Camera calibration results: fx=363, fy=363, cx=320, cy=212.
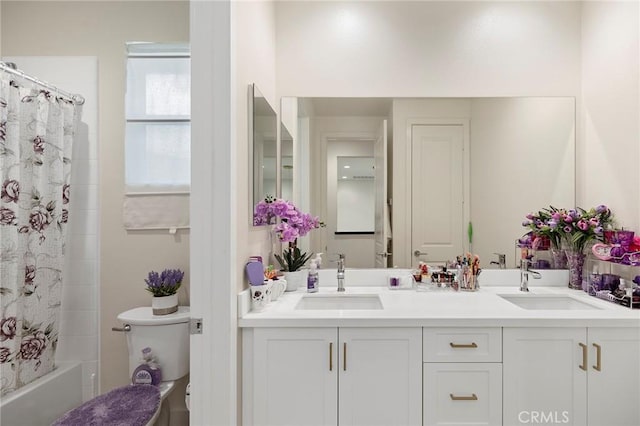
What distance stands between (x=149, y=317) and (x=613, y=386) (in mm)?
2152

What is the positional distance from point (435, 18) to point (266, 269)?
69.8 inches

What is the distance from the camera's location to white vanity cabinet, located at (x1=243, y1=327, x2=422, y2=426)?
1.43 metres

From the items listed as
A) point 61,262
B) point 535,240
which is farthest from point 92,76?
point 535,240

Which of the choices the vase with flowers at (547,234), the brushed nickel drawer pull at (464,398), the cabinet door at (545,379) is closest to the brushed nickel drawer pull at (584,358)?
the cabinet door at (545,379)

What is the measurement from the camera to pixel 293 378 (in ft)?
4.72

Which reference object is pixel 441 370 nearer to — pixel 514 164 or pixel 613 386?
pixel 613 386

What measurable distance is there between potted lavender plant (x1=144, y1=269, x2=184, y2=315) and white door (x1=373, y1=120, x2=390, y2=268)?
116cm

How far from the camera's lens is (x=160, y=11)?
2178mm

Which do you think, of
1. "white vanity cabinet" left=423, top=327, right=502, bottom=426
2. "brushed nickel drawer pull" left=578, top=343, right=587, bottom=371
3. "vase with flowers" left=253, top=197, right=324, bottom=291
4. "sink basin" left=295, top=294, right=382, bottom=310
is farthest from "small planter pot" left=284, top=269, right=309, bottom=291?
"brushed nickel drawer pull" left=578, top=343, right=587, bottom=371

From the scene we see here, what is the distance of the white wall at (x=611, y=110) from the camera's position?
1736mm

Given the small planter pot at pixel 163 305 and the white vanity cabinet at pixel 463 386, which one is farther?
the small planter pot at pixel 163 305

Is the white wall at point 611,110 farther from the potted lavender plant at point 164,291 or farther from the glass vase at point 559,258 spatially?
the potted lavender plant at point 164,291

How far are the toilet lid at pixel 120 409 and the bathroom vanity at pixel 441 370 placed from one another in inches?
20.6

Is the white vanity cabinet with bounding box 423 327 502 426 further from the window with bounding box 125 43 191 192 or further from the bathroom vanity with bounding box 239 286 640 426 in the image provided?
the window with bounding box 125 43 191 192
